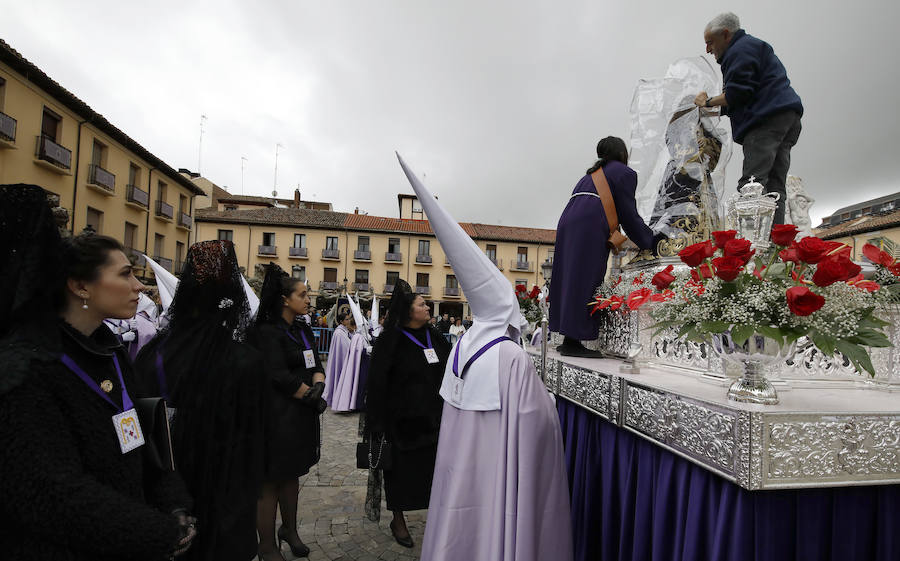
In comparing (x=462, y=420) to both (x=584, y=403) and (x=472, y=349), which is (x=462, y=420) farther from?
(x=584, y=403)

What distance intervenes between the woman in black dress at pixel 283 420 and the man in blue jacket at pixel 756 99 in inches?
146

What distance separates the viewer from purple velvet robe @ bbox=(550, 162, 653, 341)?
3176mm

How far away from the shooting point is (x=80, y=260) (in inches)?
59.6

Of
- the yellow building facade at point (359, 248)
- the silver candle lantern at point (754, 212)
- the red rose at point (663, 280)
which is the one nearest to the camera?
the red rose at point (663, 280)

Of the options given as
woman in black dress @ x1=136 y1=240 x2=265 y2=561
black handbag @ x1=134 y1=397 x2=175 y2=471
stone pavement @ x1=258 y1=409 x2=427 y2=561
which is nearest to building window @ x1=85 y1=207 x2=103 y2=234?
stone pavement @ x1=258 y1=409 x2=427 y2=561

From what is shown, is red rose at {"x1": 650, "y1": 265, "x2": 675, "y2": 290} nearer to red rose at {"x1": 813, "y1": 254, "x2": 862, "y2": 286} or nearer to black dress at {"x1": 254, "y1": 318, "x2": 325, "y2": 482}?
red rose at {"x1": 813, "y1": 254, "x2": 862, "y2": 286}

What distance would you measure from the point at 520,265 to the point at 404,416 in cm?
3364

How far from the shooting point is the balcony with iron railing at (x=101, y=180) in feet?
62.7

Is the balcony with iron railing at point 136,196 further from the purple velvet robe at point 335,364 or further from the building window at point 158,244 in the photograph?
the purple velvet robe at point 335,364

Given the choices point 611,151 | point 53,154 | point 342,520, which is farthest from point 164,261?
point 611,151

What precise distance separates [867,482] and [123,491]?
251cm

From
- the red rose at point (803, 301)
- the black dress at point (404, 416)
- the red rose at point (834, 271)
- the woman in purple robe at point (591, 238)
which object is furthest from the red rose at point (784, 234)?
the black dress at point (404, 416)

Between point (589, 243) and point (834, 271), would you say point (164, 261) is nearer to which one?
point (589, 243)

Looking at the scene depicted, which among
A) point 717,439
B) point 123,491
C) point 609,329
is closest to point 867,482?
point 717,439
